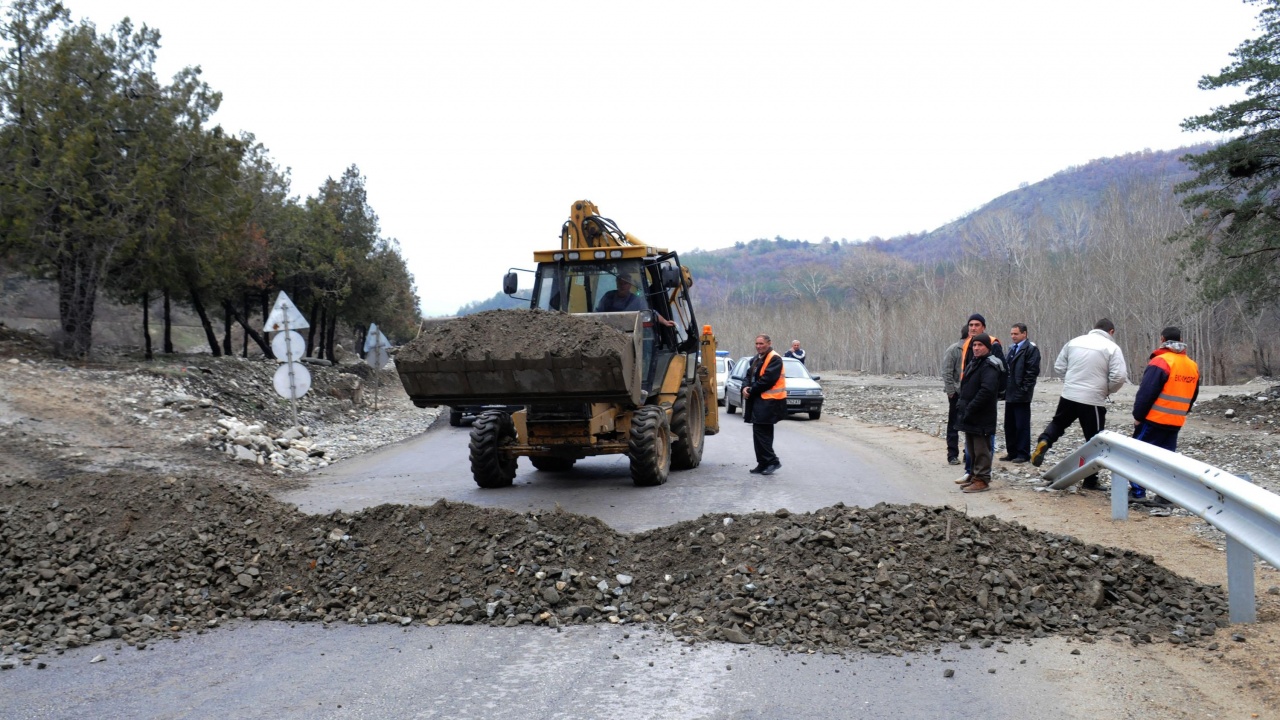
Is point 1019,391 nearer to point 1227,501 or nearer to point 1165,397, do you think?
point 1165,397

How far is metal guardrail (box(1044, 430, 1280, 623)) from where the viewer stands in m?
5.02

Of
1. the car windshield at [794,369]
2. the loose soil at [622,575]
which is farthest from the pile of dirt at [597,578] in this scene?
the car windshield at [794,369]

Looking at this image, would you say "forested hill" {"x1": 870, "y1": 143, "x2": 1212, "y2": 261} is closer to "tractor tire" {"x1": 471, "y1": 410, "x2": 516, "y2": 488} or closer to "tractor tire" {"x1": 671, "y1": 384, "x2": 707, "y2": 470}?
"tractor tire" {"x1": 671, "y1": 384, "x2": 707, "y2": 470}

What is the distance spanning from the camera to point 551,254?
510 inches

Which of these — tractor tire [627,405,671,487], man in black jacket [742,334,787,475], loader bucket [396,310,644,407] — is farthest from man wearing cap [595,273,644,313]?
loader bucket [396,310,644,407]

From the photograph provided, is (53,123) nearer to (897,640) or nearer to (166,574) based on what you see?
(166,574)

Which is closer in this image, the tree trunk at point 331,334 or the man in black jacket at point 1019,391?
the man in black jacket at point 1019,391

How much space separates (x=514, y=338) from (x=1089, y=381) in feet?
21.2

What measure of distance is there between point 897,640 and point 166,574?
197 inches

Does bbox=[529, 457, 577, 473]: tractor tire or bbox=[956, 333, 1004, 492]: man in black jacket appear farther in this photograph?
bbox=[529, 457, 577, 473]: tractor tire

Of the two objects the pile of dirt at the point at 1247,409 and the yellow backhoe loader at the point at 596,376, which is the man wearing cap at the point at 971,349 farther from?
the pile of dirt at the point at 1247,409

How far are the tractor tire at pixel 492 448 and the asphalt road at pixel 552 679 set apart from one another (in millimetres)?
5542

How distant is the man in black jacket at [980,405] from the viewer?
35.4 ft

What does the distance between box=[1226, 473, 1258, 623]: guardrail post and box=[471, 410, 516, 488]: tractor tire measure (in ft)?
25.8
